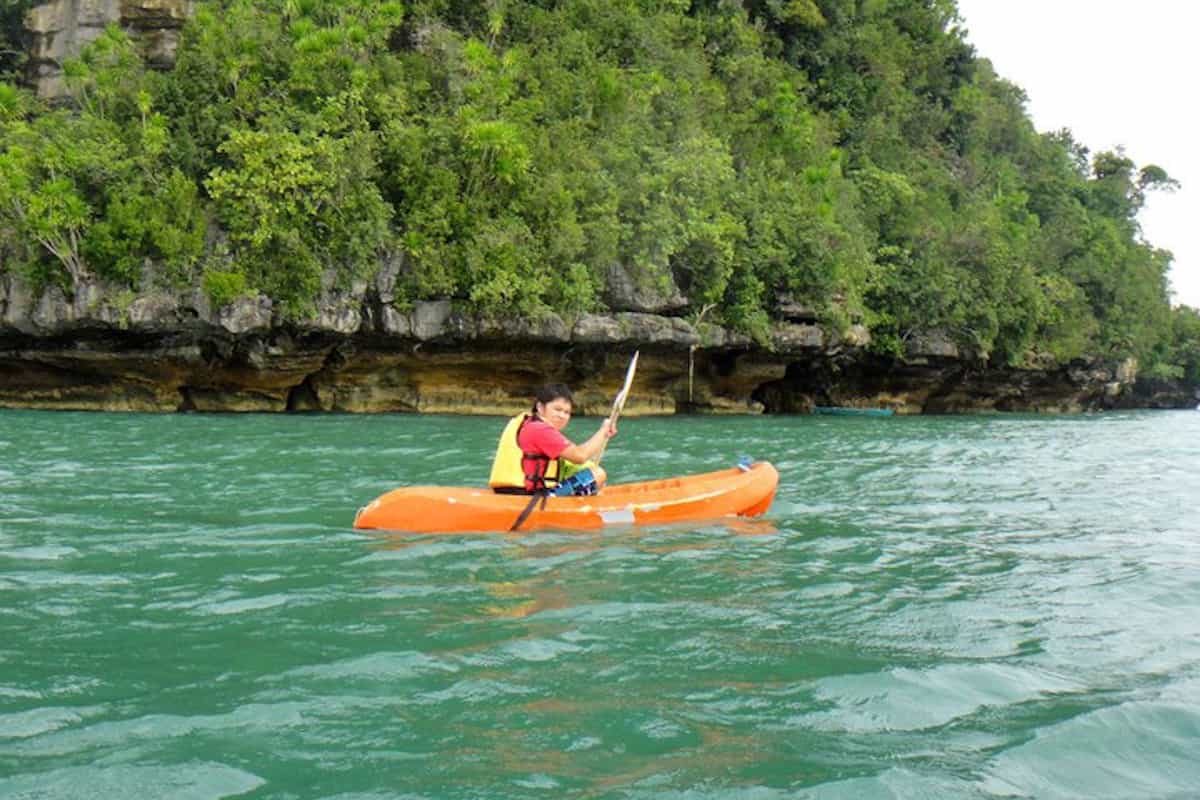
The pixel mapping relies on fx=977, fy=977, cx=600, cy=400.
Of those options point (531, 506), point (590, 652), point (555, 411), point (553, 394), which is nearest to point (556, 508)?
point (531, 506)

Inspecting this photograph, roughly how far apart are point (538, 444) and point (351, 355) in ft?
49.9

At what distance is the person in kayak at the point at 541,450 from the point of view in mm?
7363

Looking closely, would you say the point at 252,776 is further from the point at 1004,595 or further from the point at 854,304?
the point at 854,304

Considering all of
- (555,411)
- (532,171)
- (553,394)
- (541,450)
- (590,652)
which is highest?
(532,171)

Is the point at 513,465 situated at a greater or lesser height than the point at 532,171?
lesser

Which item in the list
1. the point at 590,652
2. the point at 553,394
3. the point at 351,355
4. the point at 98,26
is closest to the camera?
the point at 590,652

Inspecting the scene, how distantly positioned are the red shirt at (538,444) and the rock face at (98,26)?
20786 millimetres

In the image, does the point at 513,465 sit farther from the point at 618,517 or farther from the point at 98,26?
the point at 98,26

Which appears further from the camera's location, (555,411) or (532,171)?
(532,171)

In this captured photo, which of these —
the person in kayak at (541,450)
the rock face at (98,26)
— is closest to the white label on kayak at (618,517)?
the person in kayak at (541,450)

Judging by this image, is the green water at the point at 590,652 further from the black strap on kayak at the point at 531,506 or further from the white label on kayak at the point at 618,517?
the black strap on kayak at the point at 531,506

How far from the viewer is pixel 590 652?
4.40 meters

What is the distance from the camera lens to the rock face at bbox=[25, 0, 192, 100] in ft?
77.9

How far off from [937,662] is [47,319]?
19867 millimetres
